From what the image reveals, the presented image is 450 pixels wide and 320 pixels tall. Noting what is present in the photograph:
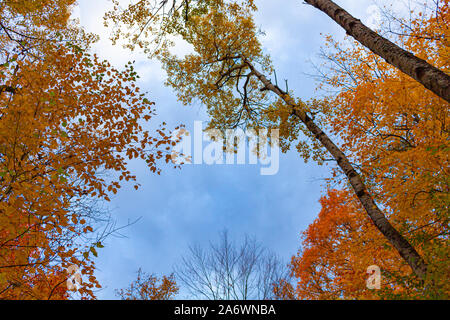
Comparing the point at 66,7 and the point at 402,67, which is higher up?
the point at 66,7

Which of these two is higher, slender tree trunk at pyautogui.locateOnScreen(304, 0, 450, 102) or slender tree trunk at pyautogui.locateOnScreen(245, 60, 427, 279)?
slender tree trunk at pyautogui.locateOnScreen(304, 0, 450, 102)

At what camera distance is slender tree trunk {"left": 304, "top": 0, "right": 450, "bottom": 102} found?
2998 mm

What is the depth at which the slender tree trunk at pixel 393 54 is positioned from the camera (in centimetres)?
300

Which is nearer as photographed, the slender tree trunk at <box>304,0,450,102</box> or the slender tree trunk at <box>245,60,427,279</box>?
the slender tree trunk at <box>304,0,450,102</box>

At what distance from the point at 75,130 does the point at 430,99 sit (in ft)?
30.4

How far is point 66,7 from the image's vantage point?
854 centimetres

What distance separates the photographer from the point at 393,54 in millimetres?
3510

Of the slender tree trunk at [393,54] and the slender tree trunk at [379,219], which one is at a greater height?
the slender tree trunk at [393,54]

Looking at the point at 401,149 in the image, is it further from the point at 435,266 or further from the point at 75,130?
the point at 75,130

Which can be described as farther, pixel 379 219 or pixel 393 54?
pixel 379 219

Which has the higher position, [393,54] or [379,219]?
[393,54]

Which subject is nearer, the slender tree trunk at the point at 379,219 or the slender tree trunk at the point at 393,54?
the slender tree trunk at the point at 393,54

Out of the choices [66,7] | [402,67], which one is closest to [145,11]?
[66,7]

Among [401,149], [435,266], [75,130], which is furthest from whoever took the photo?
[401,149]
